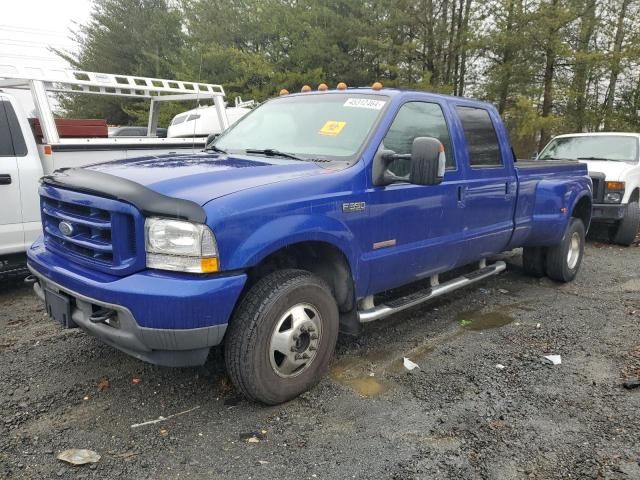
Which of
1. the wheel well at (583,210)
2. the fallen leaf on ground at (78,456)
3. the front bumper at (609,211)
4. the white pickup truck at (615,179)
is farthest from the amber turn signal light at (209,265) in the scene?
the front bumper at (609,211)

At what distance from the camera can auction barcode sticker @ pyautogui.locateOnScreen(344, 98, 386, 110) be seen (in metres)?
3.83

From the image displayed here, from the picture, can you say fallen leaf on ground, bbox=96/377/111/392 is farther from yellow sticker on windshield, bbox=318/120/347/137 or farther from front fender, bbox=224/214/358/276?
yellow sticker on windshield, bbox=318/120/347/137

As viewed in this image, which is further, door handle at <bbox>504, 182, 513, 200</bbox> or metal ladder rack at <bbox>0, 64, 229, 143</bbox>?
metal ladder rack at <bbox>0, 64, 229, 143</bbox>

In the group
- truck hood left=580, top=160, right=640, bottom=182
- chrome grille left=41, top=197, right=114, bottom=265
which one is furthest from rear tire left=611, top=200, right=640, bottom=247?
chrome grille left=41, top=197, right=114, bottom=265

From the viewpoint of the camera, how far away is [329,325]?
3324 mm

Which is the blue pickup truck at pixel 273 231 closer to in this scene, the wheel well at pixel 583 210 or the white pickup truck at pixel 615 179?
the wheel well at pixel 583 210

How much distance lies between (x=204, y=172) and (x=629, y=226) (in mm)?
7866

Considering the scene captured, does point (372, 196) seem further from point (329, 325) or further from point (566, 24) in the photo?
point (566, 24)

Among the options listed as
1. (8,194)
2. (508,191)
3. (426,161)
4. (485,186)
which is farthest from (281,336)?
(8,194)

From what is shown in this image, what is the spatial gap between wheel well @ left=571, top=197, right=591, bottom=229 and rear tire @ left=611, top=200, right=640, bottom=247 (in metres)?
2.56

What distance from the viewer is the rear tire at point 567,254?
19.4 feet

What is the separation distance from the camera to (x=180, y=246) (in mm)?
2652

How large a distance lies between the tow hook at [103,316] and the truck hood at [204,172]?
2.26 feet

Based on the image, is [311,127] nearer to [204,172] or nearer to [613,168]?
[204,172]
